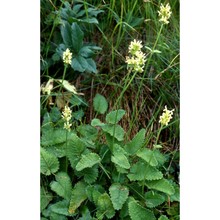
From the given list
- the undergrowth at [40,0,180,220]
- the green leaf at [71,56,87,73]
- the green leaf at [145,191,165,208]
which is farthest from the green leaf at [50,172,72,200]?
the green leaf at [71,56,87,73]

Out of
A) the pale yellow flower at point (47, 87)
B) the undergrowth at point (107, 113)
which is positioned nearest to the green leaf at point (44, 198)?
the undergrowth at point (107, 113)

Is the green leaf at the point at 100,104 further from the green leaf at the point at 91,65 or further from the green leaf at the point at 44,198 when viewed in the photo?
the green leaf at the point at 44,198

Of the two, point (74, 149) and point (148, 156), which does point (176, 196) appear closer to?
point (148, 156)

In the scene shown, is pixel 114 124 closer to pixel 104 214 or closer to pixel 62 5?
pixel 104 214

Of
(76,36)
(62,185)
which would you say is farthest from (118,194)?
(76,36)

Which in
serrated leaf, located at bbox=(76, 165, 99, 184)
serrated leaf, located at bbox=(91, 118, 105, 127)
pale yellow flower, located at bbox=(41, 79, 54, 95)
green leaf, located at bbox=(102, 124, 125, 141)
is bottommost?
serrated leaf, located at bbox=(76, 165, 99, 184)

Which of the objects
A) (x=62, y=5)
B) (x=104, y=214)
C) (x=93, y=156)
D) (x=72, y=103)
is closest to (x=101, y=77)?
(x=72, y=103)

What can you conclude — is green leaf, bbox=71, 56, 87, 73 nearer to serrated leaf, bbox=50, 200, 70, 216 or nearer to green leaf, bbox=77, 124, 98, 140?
green leaf, bbox=77, 124, 98, 140
